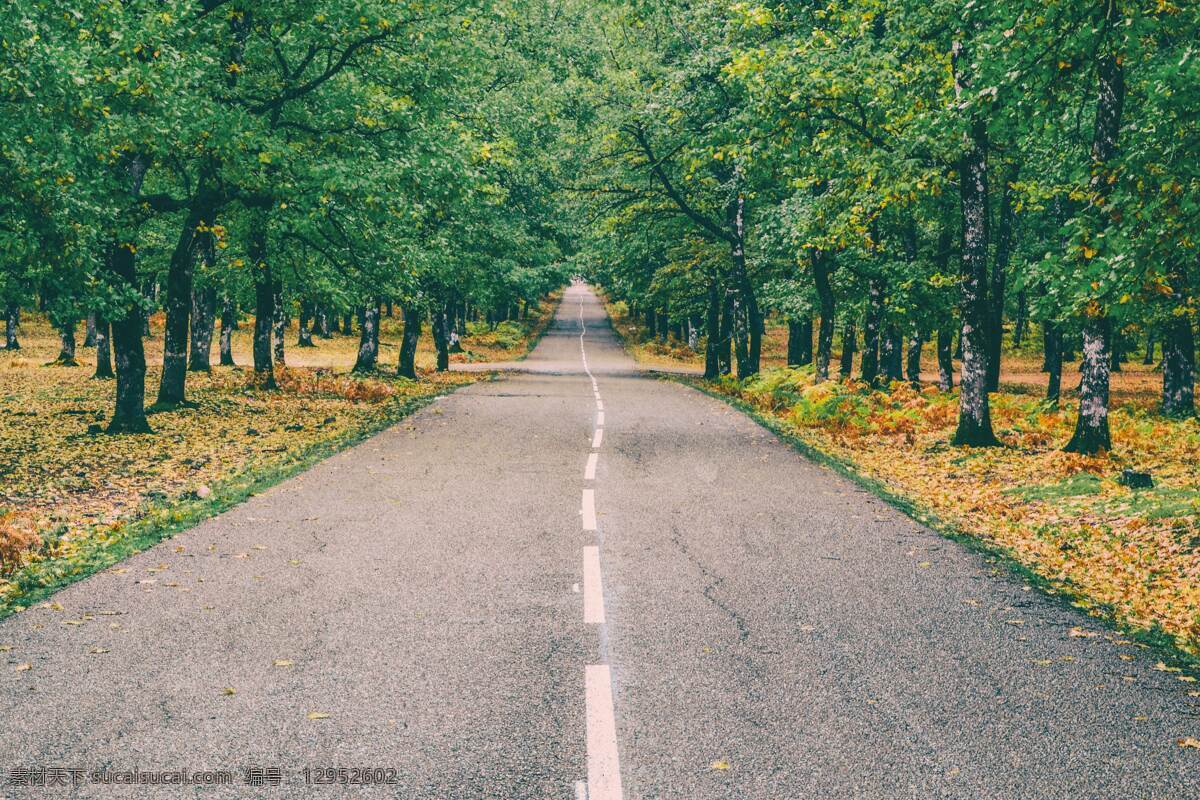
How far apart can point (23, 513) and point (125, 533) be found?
1633 mm

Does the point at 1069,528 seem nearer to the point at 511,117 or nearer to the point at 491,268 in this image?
the point at 511,117

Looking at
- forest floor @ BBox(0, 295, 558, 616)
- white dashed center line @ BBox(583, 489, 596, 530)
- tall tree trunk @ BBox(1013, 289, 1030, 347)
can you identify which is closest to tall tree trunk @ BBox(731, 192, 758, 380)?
forest floor @ BBox(0, 295, 558, 616)

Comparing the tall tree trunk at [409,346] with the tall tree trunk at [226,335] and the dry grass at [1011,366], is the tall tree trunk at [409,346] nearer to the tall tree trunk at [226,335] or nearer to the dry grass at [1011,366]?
the tall tree trunk at [226,335]

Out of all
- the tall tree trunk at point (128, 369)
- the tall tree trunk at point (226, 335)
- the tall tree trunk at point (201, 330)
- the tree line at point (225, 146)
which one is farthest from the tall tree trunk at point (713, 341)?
the tall tree trunk at point (128, 369)

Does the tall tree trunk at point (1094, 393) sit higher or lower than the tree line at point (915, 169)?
lower

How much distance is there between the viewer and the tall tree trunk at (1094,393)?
13391mm

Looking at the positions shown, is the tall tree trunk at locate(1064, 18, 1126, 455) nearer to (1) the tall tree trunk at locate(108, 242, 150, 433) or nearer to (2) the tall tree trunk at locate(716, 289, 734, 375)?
(1) the tall tree trunk at locate(108, 242, 150, 433)

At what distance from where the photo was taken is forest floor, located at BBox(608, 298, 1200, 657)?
7719 mm

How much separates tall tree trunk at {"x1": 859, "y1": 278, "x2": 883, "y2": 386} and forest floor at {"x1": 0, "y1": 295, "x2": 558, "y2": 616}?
502 inches

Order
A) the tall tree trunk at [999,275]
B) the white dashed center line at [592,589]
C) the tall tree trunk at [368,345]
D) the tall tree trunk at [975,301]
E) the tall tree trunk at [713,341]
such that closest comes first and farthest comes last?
the white dashed center line at [592,589] → the tall tree trunk at [975,301] → the tall tree trunk at [999,275] → the tall tree trunk at [368,345] → the tall tree trunk at [713,341]

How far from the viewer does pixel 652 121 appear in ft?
91.7

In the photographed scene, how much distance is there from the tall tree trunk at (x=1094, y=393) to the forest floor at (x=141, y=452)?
1209cm

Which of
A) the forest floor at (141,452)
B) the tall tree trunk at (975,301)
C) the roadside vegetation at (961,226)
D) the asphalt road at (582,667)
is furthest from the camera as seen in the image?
the tall tree trunk at (975,301)

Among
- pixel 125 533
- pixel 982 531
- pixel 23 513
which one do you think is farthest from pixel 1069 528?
pixel 23 513
